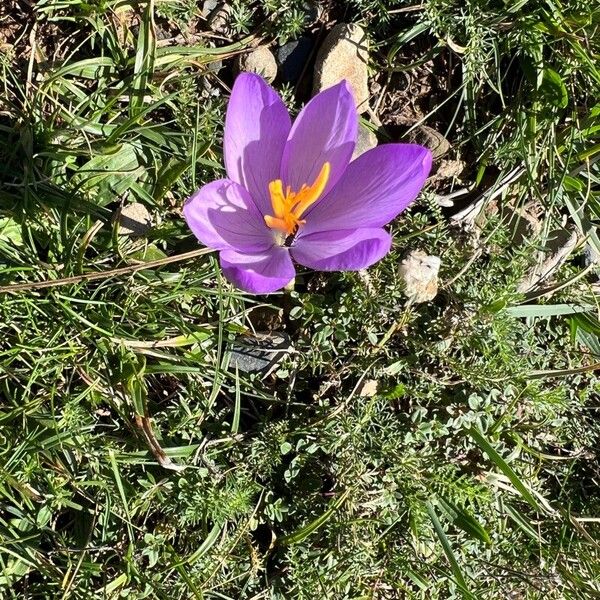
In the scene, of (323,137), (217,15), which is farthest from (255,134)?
(217,15)

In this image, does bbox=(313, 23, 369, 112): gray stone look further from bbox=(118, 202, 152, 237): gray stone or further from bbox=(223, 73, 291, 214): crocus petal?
bbox=(118, 202, 152, 237): gray stone

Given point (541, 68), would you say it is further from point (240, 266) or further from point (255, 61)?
point (240, 266)

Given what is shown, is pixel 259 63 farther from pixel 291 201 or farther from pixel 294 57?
pixel 291 201

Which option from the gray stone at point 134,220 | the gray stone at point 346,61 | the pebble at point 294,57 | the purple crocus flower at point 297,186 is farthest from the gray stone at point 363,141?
the gray stone at point 134,220

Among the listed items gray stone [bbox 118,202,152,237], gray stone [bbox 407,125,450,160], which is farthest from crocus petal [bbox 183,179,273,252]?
gray stone [bbox 407,125,450,160]

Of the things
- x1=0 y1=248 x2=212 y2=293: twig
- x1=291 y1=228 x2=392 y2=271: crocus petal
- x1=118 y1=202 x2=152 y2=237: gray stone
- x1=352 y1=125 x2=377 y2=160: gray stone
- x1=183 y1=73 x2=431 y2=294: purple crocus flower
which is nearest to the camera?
x1=291 y1=228 x2=392 y2=271: crocus petal

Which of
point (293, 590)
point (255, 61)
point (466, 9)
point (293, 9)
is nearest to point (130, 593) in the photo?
point (293, 590)
